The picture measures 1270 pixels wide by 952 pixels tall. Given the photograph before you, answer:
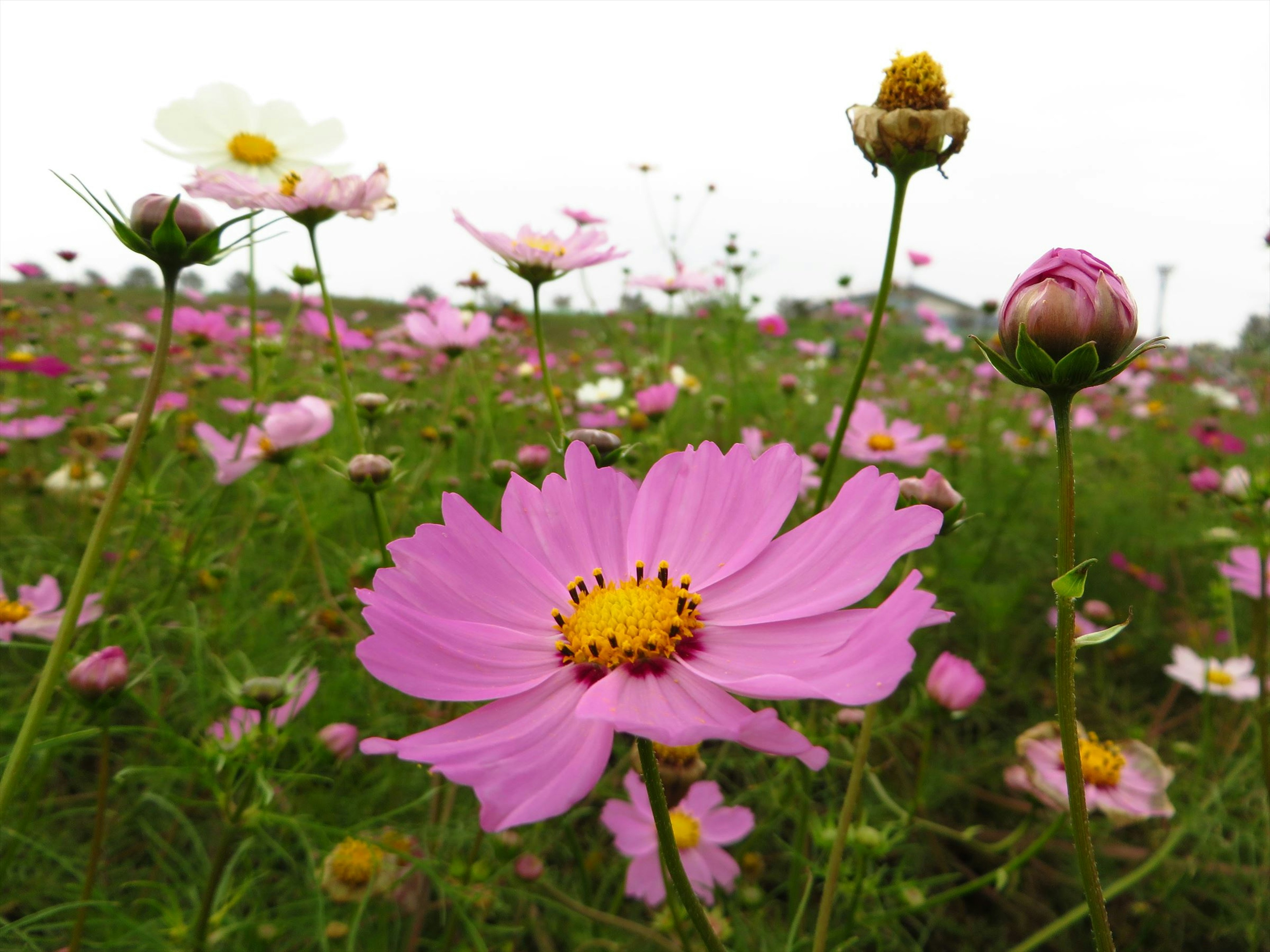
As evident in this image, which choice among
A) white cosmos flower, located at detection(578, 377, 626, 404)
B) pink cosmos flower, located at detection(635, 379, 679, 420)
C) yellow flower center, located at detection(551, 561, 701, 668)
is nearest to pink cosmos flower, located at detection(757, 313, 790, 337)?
white cosmos flower, located at detection(578, 377, 626, 404)

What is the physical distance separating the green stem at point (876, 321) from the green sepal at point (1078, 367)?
9.3 inches

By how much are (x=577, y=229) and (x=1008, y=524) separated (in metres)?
1.54

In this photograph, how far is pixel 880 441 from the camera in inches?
65.3

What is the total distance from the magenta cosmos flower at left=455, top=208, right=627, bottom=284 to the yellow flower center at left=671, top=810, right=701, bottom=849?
0.69 meters

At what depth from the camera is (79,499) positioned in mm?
1737

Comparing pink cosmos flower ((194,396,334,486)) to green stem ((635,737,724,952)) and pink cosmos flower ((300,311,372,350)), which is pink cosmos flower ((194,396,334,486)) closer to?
pink cosmos flower ((300,311,372,350))

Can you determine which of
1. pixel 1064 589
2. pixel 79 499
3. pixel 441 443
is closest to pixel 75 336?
pixel 79 499

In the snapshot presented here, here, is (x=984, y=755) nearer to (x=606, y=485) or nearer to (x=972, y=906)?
(x=972, y=906)

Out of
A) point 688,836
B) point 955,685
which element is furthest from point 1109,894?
point 688,836

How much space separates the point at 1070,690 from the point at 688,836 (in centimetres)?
71

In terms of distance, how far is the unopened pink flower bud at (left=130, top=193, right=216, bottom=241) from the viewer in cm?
47

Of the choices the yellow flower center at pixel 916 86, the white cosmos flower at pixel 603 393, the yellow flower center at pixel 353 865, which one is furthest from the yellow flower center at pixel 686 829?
the white cosmos flower at pixel 603 393

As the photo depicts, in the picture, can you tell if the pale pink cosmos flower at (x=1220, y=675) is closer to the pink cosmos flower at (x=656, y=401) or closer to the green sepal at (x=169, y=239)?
the pink cosmos flower at (x=656, y=401)

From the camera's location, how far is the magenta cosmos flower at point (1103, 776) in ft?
2.66
